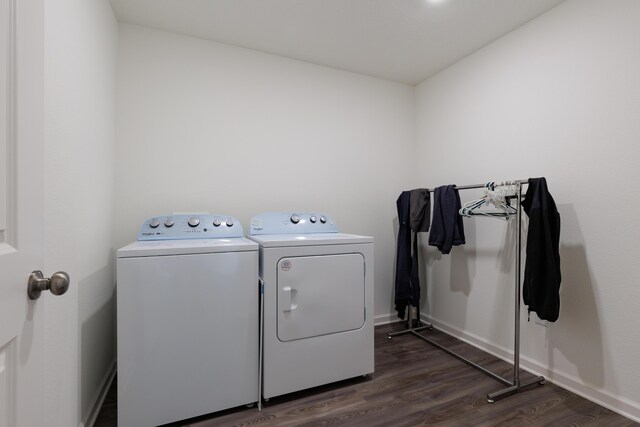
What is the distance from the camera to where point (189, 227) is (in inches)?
75.0

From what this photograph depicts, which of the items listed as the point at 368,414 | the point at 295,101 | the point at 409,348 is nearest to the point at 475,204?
the point at 409,348

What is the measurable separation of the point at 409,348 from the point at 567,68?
2.21 metres

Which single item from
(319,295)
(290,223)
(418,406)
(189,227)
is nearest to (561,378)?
(418,406)

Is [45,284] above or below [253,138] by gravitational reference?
below

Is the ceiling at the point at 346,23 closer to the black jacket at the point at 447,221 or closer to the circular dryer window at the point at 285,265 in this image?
the black jacket at the point at 447,221

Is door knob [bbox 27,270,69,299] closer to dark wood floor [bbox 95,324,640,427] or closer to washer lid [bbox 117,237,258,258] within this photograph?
washer lid [bbox 117,237,258,258]

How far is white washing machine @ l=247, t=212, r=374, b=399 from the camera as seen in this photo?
5.45 ft

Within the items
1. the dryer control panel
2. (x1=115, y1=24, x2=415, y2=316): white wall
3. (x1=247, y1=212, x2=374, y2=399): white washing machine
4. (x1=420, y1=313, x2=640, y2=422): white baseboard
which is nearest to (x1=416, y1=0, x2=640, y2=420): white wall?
(x1=420, y1=313, x2=640, y2=422): white baseboard

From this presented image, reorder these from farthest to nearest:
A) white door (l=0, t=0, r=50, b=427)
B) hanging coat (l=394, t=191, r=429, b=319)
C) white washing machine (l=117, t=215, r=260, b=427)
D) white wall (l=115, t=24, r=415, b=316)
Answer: hanging coat (l=394, t=191, r=429, b=319) < white wall (l=115, t=24, r=415, b=316) < white washing machine (l=117, t=215, r=260, b=427) < white door (l=0, t=0, r=50, b=427)

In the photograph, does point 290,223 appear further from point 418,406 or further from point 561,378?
point 561,378

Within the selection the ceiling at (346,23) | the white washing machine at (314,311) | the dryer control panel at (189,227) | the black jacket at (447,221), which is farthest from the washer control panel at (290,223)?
the ceiling at (346,23)

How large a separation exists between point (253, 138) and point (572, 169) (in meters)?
2.20

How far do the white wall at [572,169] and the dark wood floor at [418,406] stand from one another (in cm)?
22

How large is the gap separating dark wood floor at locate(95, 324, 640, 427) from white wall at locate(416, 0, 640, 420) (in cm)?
22
